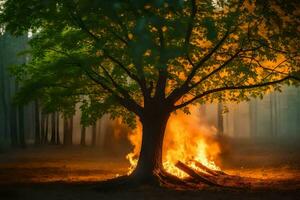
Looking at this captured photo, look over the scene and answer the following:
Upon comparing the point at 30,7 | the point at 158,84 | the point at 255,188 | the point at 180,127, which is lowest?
the point at 255,188

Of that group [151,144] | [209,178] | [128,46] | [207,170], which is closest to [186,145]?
[207,170]

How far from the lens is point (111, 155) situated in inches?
1353

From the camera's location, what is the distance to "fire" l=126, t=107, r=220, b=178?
20.9 meters

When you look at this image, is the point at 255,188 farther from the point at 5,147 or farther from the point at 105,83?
the point at 5,147

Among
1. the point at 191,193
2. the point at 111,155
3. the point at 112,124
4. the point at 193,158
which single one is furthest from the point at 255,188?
the point at 112,124

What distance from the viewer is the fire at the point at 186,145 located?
2090 cm

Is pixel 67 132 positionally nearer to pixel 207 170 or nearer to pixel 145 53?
pixel 207 170

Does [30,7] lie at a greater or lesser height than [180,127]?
greater

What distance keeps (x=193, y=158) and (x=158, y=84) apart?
6.32 m

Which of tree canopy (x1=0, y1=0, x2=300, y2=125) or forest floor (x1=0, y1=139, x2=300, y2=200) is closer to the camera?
forest floor (x1=0, y1=139, x2=300, y2=200)

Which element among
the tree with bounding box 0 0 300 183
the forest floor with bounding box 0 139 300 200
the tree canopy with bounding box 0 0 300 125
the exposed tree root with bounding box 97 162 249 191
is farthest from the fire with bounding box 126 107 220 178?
the tree canopy with bounding box 0 0 300 125

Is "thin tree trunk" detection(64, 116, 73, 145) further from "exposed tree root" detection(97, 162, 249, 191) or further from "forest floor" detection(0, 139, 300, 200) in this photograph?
"exposed tree root" detection(97, 162, 249, 191)

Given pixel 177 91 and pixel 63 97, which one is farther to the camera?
pixel 63 97

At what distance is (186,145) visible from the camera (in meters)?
23.1
